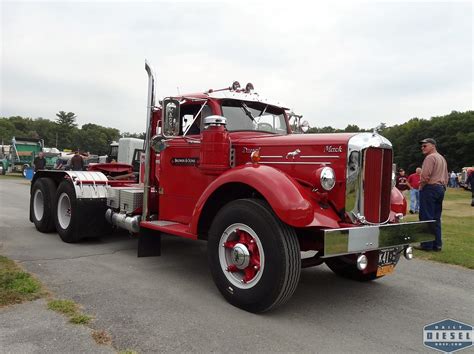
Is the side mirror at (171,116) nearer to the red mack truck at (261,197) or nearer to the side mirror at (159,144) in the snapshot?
the red mack truck at (261,197)

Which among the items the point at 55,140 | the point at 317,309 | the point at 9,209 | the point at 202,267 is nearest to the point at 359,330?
the point at 317,309

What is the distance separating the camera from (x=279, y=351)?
313 cm

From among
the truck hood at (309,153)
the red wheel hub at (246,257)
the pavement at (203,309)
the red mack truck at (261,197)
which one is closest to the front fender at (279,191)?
the red mack truck at (261,197)

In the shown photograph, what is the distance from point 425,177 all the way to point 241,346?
4984 millimetres

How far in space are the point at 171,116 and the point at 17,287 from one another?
253 centimetres

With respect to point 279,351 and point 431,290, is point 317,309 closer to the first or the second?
point 279,351

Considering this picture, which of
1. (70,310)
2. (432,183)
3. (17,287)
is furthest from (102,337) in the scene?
(432,183)

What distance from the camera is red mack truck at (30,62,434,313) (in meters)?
3.76

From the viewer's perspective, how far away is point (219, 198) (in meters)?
A: 4.71

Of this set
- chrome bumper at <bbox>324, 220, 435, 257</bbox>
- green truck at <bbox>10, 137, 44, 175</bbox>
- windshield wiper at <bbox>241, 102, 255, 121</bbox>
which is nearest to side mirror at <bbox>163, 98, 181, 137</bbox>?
windshield wiper at <bbox>241, 102, 255, 121</bbox>

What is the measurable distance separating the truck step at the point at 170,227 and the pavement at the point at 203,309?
562 mm

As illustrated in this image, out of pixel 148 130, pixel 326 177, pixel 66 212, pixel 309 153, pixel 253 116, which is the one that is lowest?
pixel 66 212

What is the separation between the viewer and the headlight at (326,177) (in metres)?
3.96

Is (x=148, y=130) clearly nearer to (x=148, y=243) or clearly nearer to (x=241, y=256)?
(x=148, y=243)
